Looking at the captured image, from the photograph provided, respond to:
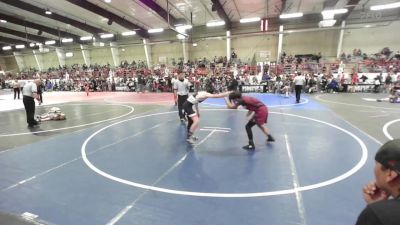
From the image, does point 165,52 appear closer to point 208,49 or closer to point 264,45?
point 208,49

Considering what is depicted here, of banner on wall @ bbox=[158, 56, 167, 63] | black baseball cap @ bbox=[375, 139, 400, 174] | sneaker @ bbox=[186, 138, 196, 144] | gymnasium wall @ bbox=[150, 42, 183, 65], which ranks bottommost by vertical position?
sneaker @ bbox=[186, 138, 196, 144]

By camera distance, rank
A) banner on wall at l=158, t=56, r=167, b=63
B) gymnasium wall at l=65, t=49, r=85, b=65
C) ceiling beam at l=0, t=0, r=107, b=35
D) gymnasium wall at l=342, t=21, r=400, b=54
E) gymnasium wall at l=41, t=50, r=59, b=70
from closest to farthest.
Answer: ceiling beam at l=0, t=0, r=107, b=35
gymnasium wall at l=342, t=21, r=400, b=54
banner on wall at l=158, t=56, r=167, b=63
gymnasium wall at l=65, t=49, r=85, b=65
gymnasium wall at l=41, t=50, r=59, b=70

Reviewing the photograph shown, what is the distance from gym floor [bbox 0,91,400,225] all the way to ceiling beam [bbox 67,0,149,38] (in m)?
17.2

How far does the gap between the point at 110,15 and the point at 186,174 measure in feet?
80.3

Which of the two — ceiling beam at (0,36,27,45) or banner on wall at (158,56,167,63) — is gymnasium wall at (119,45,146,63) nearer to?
banner on wall at (158,56,167,63)

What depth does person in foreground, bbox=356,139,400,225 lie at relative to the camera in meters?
0.99

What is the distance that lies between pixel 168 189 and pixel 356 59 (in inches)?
992

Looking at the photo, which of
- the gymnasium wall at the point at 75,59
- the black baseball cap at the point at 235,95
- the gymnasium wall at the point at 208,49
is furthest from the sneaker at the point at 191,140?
the gymnasium wall at the point at 75,59

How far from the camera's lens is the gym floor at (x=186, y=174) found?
3.58 m

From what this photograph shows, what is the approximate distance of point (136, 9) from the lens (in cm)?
2412

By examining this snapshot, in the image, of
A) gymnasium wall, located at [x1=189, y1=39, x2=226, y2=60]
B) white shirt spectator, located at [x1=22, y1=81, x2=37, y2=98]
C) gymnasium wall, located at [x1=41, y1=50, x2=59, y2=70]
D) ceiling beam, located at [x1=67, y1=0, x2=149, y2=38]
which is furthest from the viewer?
gymnasium wall, located at [x1=41, y1=50, x2=59, y2=70]

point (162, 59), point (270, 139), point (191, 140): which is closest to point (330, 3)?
point (162, 59)

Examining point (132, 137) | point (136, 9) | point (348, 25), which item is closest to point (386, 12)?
point (348, 25)

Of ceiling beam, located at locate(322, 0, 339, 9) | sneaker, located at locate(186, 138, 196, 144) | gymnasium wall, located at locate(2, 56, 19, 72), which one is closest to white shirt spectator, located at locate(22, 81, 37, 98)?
sneaker, located at locate(186, 138, 196, 144)
